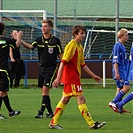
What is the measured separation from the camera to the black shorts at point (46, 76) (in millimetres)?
13422

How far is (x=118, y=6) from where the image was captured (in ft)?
81.3

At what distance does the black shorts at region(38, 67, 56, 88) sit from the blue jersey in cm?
152

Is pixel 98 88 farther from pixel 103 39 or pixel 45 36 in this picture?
pixel 45 36

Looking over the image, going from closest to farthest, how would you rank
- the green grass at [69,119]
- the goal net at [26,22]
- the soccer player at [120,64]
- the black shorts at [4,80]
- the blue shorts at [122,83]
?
the green grass at [69,119], the black shorts at [4,80], the soccer player at [120,64], the blue shorts at [122,83], the goal net at [26,22]

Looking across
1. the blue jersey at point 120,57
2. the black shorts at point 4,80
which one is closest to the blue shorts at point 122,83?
the blue jersey at point 120,57

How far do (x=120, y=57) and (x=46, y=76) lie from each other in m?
1.82

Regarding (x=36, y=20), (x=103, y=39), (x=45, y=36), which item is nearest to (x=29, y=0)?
(x=36, y=20)

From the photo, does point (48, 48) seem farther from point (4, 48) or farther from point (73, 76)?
point (73, 76)

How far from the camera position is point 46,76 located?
1348cm

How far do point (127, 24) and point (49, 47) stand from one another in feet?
47.8

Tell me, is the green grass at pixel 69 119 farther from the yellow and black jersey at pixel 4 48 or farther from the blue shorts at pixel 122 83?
the yellow and black jersey at pixel 4 48

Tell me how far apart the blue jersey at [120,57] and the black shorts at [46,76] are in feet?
4.97

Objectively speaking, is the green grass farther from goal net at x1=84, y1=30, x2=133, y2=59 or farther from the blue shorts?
goal net at x1=84, y1=30, x2=133, y2=59

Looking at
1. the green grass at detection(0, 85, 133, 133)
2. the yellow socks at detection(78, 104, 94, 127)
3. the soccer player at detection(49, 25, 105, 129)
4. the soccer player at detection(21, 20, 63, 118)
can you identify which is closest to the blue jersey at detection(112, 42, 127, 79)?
the green grass at detection(0, 85, 133, 133)
